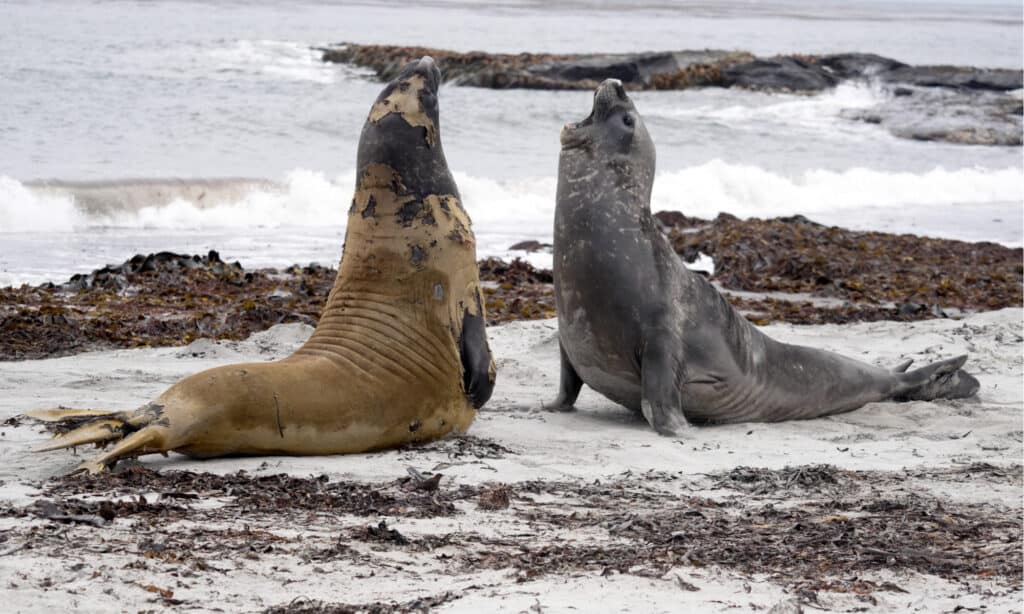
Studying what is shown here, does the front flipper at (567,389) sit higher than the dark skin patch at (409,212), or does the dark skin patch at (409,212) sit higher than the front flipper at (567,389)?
the dark skin patch at (409,212)

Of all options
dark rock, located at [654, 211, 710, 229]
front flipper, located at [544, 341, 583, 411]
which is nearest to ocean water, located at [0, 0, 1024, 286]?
dark rock, located at [654, 211, 710, 229]

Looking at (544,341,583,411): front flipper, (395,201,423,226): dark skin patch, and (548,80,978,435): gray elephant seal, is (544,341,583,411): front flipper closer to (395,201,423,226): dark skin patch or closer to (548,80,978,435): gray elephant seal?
(548,80,978,435): gray elephant seal

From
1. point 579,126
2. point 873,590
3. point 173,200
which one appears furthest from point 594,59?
point 873,590

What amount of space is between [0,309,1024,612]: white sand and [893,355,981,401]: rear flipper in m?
0.14

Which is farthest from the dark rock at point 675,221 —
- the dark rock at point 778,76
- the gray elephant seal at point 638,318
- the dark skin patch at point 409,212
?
the dark rock at point 778,76

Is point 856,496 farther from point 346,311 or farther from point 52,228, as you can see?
point 52,228

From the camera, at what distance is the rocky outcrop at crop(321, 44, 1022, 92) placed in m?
35.8

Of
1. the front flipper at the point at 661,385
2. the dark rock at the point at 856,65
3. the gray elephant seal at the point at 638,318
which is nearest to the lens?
the front flipper at the point at 661,385

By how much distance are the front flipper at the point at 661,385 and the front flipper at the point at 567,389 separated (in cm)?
47

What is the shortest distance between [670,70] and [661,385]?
34.0m

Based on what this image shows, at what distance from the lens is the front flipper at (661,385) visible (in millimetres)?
6066

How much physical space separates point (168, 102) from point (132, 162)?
26.6ft

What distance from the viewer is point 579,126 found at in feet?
21.6

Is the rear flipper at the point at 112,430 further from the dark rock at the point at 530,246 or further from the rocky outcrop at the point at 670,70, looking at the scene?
the rocky outcrop at the point at 670,70
